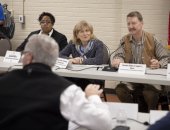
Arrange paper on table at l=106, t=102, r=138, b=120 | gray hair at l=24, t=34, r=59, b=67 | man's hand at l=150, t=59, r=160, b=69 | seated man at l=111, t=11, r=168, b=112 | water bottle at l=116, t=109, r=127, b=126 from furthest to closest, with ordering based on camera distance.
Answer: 1. seated man at l=111, t=11, r=168, b=112
2. man's hand at l=150, t=59, r=160, b=69
3. paper on table at l=106, t=102, r=138, b=120
4. water bottle at l=116, t=109, r=127, b=126
5. gray hair at l=24, t=34, r=59, b=67

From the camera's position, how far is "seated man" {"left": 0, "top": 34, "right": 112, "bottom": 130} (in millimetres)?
1411

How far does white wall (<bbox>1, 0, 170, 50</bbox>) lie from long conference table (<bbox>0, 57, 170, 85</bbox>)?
1.87 metres

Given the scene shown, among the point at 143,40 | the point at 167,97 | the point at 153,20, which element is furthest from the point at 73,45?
the point at 153,20

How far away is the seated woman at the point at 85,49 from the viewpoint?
12.2 ft

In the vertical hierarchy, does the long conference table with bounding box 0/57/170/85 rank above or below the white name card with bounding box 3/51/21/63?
below

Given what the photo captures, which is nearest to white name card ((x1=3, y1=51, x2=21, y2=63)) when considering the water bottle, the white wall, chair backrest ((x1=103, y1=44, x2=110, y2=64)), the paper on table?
chair backrest ((x1=103, y1=44, x2=110, y2=64))

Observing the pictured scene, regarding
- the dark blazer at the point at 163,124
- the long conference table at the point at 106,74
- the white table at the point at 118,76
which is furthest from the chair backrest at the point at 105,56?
the dark blazer at the point at 163,124

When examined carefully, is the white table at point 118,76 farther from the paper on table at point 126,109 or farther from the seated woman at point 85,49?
the paper on table at point 126,109

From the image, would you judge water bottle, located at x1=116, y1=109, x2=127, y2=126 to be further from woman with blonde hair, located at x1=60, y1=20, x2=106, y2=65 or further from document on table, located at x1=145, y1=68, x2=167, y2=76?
woman with blonde hair, located at x1=60, y1=20, x2=106, y2=65

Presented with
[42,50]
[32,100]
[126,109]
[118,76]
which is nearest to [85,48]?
[118,76]

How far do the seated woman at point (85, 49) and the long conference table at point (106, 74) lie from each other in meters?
0.24

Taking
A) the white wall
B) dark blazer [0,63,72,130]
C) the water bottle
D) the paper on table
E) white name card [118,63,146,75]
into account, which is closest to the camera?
dark blazer [0,63,72,130]

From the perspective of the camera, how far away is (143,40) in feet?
11.7

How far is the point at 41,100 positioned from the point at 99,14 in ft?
13.4
